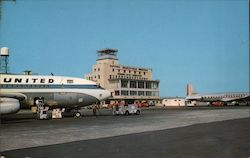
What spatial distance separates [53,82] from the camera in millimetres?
33812

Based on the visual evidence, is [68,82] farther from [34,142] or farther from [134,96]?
[134,96]

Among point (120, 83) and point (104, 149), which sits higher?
point (120, 83)

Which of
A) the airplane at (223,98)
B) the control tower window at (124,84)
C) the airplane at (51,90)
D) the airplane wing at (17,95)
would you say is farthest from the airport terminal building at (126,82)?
the airplane wing at (17,95)

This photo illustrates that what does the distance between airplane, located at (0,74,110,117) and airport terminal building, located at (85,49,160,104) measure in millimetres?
97594

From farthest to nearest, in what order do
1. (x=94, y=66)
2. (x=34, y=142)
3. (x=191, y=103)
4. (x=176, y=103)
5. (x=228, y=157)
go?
(x=94, y=66)
(x=191, y=103)
(x=176, y=103)
(x=34, y=142)
(x=228, y=157)

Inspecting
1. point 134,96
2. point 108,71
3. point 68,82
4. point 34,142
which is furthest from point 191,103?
point 34,142

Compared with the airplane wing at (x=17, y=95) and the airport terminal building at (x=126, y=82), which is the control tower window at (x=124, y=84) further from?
the airplane wing at (x=17, y=95)

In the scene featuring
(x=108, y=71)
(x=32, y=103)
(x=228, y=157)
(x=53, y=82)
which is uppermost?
(x=108, y=71)

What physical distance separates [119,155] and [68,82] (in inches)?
986

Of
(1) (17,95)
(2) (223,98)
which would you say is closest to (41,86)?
(1) (17,95)

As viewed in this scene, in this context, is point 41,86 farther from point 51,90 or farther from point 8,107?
point 8,107

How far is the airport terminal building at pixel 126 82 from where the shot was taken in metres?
140

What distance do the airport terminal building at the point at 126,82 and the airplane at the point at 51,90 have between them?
9759 cm

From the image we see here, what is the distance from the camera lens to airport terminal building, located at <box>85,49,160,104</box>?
139875 millimetres
